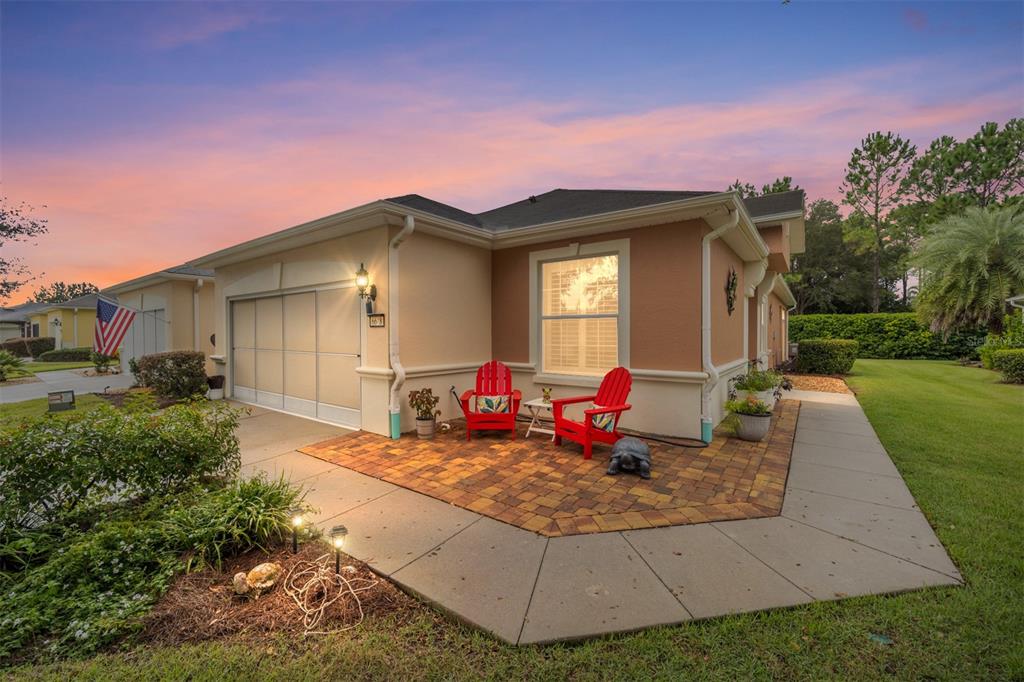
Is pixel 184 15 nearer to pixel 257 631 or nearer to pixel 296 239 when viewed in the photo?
pixel 296 239

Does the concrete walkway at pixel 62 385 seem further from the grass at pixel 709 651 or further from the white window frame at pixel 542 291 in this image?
the grass at pixel 709 651

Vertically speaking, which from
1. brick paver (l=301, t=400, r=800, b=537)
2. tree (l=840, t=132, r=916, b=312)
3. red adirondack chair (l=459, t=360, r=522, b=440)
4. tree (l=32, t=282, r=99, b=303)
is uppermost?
tree (l=840, t=132, r=916, b=312)

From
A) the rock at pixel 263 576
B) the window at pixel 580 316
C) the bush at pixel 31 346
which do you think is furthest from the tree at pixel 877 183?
the bush at pixel 31 346

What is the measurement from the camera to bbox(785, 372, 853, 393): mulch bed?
9484 mm

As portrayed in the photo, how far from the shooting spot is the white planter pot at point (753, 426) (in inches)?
196

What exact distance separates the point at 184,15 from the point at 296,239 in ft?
8.86

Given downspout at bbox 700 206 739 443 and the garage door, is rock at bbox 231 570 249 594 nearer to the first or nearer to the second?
the garage door

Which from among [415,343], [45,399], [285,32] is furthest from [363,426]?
[45,399]

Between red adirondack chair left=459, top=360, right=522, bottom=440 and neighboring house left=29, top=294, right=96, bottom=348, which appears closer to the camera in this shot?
red adirondack chair left=459, top=360, right=522, bottom=440

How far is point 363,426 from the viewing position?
549 centimetres

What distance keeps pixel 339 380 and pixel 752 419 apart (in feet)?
18.7

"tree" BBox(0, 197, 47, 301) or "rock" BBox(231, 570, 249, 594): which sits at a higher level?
"tree" BBox(0, 197, 47, 301)

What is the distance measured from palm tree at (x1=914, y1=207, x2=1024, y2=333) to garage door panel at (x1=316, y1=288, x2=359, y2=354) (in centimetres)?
1808

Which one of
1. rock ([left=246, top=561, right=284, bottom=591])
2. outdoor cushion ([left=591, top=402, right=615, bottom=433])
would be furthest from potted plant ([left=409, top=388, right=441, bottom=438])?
rock ([left=246, top=561, right=284, bottom=591])
